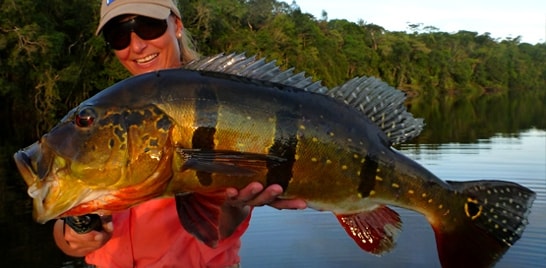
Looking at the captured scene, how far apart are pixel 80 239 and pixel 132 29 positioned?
1.15m

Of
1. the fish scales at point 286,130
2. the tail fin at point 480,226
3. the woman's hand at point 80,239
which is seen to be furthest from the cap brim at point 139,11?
the tail fin at point 480,226

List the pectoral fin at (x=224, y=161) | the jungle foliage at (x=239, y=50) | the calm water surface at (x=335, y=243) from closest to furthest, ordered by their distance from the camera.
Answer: the pectoral fin at (x=224, y=161) → the calm water surface at (x=335, y=243) → the jungle foliage at (x=239, y=50)

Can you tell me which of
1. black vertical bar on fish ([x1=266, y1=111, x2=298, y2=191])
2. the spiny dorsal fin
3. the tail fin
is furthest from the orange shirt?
the tail fin

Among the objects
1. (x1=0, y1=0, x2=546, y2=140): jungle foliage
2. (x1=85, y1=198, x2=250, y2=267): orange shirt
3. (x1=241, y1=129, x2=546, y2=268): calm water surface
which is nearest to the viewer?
(x1=85, y1=198, x2=250, y2=267): orange shirt

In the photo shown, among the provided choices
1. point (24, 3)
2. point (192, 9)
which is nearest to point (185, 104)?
point (24, 3)

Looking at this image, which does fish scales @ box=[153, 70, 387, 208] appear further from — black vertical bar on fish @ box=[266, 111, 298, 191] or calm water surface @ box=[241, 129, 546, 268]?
calm water surface @ box=[241, 129, 546, 268]

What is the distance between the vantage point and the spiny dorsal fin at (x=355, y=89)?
269 cm

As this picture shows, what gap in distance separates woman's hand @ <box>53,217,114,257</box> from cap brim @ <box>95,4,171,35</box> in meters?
1.09

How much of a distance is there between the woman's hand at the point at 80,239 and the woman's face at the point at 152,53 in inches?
36.1

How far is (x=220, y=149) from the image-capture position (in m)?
2.45

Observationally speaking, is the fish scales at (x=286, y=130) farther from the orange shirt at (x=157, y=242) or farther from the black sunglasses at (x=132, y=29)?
the black sunglasses at (x=132, y=29)

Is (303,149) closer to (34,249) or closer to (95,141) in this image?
(95,141)

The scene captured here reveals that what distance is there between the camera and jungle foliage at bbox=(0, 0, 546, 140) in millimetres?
30938

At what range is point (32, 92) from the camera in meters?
32.9
